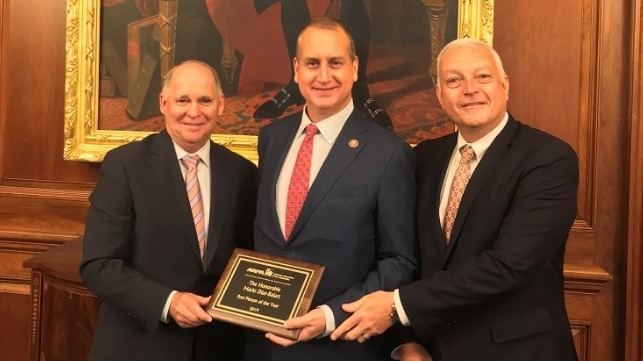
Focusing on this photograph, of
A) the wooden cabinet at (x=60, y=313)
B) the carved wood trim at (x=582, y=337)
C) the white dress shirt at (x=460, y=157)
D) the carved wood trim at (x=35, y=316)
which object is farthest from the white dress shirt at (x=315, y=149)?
the carved wood trim at (x=582, y=337)

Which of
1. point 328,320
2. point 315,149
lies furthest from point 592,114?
point 328,320

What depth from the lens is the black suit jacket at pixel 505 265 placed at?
2.16m

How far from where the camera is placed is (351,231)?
228 centimetres

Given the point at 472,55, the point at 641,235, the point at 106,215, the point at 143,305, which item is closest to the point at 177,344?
the point at 143,305

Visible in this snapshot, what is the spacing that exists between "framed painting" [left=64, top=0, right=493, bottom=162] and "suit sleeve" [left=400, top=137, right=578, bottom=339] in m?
1.41

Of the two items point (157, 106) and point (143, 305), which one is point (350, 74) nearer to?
point (143, 305)

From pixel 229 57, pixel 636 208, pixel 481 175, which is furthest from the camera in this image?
pixel 229 57

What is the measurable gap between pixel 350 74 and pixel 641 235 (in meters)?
1.85

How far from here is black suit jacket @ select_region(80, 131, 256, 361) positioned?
2.31m

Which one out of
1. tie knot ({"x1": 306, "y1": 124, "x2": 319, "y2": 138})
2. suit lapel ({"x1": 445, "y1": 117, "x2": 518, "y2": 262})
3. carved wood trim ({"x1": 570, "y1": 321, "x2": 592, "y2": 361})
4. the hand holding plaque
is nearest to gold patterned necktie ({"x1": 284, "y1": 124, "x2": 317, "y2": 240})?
tie knot ({"x1": 306, "y1": 124, "x2": 319, "y2": 138})

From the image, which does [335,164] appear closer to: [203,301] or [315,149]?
[315,149]

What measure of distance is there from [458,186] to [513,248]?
0.30 meters

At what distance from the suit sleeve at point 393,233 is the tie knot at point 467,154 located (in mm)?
202

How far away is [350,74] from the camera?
243cm
